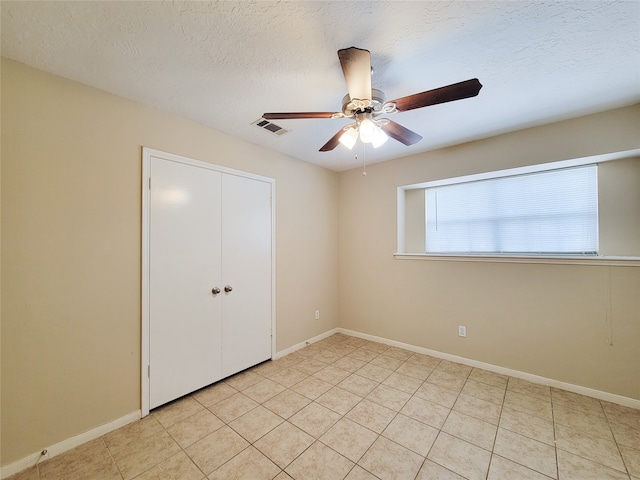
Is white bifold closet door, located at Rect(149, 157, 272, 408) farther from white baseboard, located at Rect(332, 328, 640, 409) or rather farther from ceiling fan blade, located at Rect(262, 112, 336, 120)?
white baseboard, located at Rect(332, 328, 640, 409)

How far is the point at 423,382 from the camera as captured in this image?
2.58 m

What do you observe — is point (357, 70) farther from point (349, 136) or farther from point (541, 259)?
point (541, 259)

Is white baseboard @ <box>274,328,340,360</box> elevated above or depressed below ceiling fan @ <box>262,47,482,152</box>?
below

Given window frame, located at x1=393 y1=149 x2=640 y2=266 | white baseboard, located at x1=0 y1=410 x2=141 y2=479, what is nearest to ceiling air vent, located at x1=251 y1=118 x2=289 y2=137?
window frame, located at x1=393 y1=149 x2=640 y2=266

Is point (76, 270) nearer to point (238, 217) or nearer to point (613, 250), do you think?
point (238, 217)

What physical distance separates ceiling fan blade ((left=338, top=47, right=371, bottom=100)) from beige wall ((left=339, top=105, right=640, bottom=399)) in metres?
2.06

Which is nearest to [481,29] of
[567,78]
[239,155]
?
[567,78]

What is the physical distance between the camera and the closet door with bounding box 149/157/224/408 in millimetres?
2188

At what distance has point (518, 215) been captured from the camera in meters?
2.85

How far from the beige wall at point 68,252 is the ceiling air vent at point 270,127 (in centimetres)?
70

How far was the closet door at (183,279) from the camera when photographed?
2.19 metres

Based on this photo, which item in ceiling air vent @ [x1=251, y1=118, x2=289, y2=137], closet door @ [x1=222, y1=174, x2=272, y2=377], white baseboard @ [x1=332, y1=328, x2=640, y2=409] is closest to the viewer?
white baseboard @ [x1=332, y1=328, x2=640, y2=409]

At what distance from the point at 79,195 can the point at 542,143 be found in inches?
158

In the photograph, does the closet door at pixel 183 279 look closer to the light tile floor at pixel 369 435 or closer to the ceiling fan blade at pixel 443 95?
the light tile floor at pixel 369 435
